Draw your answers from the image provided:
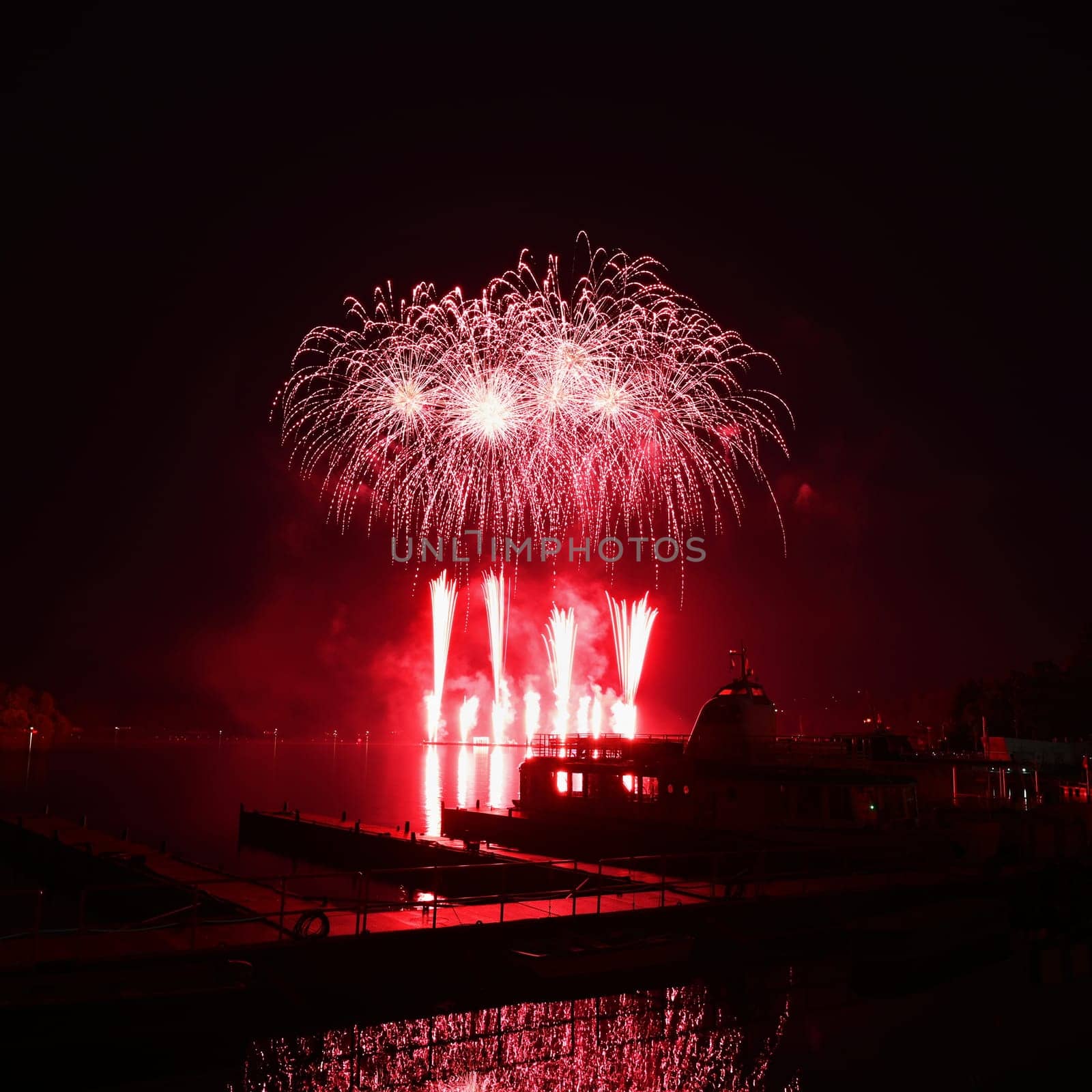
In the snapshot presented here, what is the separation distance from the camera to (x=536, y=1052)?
21.3m

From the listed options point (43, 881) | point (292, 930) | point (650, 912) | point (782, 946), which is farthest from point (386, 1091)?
point (43, 881)

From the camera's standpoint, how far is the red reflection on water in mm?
19812

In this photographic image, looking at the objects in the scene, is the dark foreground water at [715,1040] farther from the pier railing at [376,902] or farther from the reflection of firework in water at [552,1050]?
the pier railing at [376,902]

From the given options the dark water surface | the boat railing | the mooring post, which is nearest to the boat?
the boat railing

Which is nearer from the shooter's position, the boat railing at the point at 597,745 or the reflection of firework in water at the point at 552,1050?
the reflection of firework in water at the point at 552,1050

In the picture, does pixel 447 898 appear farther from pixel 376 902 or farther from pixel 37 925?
pixel 37 925

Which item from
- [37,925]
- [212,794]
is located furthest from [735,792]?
[212,794]

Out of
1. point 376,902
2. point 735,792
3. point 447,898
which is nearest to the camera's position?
point 376,902

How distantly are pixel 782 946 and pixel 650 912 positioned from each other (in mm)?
5593

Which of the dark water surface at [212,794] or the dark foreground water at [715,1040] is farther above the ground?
the dark foreground water at [715,1040]

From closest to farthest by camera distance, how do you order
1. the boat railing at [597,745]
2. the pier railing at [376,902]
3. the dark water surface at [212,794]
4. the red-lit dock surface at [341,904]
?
the red-lit dock surface at [341,904] → the pier railing at [376,902] → the boat railing at [597,745] → the dark water surface at [212,794]

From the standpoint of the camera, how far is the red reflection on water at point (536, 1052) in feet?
65.0

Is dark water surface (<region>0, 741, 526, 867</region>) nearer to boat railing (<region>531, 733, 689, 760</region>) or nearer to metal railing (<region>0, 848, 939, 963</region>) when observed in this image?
boat railing (<region>531, 733, 689, 760</region>)

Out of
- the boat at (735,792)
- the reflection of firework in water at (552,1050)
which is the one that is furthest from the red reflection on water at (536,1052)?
the boat at (735,792)
